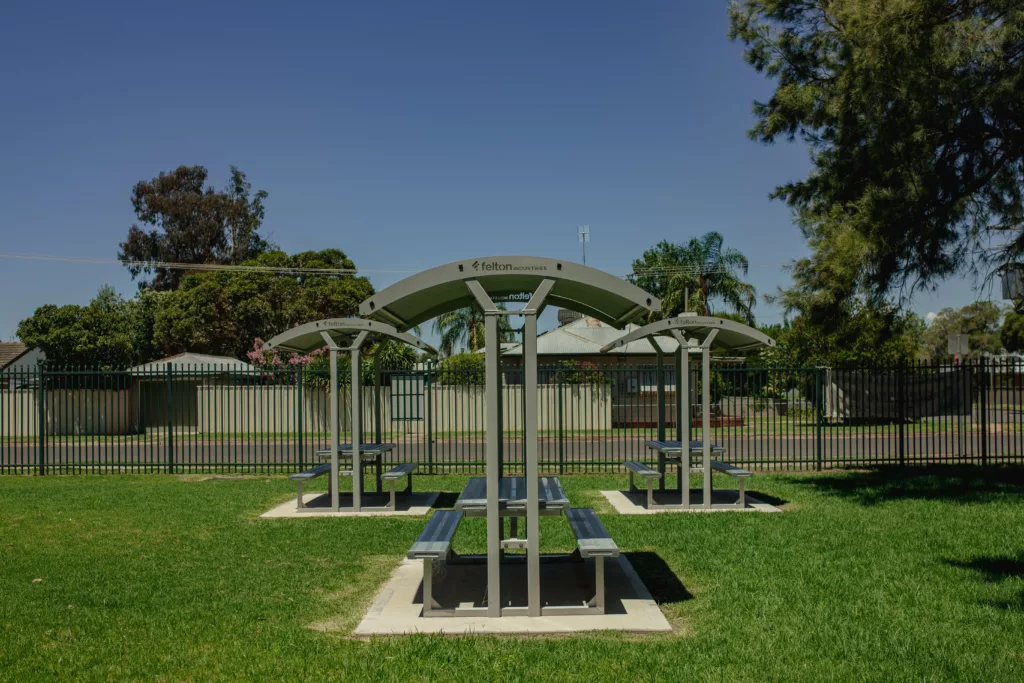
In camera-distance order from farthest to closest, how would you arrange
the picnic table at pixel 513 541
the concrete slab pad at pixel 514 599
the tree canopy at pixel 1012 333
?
1. the tree canopy at pixel 1012 333
2. the picnic table at pixel 513 541
3. the concrete slab pad at pixel 514 599

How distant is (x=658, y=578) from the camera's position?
7.66 meters

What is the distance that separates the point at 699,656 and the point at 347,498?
8.64 metres

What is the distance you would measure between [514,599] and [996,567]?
14.7ft

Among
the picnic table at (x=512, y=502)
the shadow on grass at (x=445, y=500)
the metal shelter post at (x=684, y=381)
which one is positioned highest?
the metal shelter post at (x=684, y=381)

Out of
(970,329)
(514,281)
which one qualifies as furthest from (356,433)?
(970,329)

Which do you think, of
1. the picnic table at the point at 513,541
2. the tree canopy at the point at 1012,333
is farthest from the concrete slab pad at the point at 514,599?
the tree canopy at the point at 1012,333

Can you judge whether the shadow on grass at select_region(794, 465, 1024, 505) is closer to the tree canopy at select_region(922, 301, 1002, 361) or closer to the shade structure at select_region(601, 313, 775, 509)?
A: the shade structure at select_region(601, 313, 775, 509)

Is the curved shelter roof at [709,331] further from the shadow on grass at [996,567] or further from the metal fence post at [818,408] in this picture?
the shadow on grass at [996,567]

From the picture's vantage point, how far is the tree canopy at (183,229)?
167 ft

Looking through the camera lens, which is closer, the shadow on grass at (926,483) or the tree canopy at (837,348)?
the shadow on grass at (926,483)

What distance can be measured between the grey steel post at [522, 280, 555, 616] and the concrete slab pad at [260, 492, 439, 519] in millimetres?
5281

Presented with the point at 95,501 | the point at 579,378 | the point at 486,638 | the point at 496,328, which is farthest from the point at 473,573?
the point at 579,378

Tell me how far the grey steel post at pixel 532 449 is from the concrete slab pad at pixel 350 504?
528cm

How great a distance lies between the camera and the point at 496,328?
6.76 m
